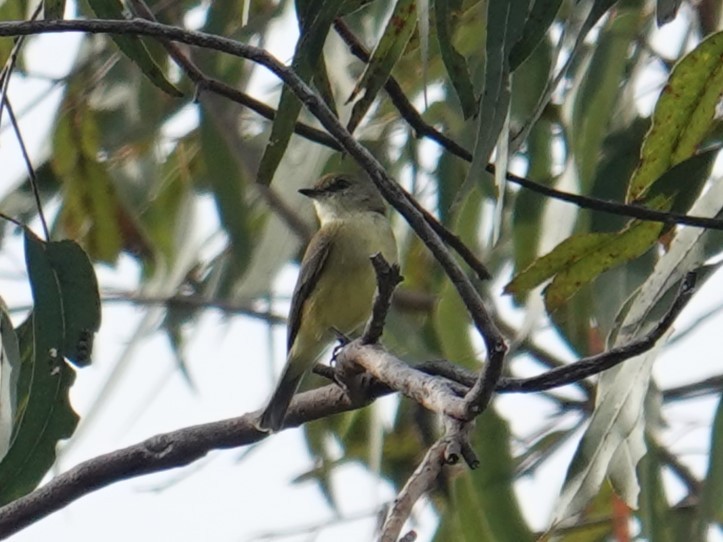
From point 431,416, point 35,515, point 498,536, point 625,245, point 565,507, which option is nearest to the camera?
point 35,515

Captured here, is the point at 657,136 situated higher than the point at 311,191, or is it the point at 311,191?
the point at 311,191

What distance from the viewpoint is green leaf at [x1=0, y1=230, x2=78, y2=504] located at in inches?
94.4

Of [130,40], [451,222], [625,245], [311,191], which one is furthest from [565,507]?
[311,191]

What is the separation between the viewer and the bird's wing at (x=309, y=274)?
12.2 ft

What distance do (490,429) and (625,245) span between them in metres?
0.72

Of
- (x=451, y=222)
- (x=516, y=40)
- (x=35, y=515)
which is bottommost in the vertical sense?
(x=35, y=515)

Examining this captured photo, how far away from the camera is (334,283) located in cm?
373

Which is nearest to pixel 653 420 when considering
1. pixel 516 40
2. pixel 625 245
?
pixel 625 245

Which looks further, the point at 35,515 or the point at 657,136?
the point at 657,136

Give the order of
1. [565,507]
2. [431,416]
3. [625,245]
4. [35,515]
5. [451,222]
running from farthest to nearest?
[431,416] → [451,222] → [625,245] → [565,507] → [35,515]

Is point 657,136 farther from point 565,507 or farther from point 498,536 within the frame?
point 498,536

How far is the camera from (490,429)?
3160 mm

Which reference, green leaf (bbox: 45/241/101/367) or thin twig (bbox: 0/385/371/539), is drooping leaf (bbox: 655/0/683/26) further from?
green leaf (bbox: 45/241/101/367)

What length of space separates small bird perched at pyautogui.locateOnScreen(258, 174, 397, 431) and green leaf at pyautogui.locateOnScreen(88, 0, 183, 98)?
1130mm
